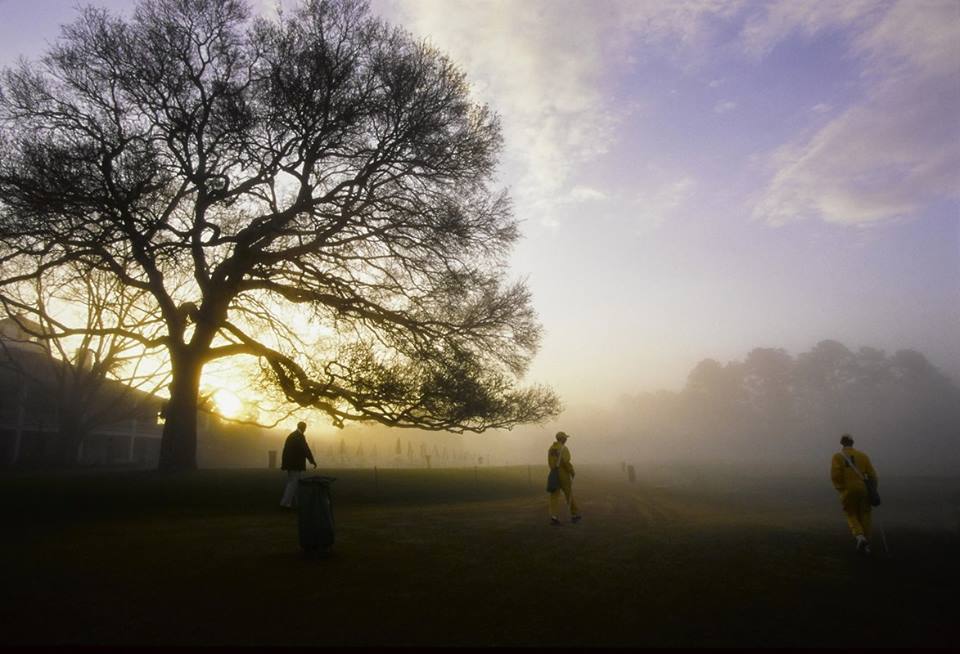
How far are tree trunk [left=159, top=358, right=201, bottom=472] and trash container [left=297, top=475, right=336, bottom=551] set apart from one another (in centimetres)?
982

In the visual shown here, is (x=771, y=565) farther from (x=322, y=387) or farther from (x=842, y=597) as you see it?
(x=322, y=387)

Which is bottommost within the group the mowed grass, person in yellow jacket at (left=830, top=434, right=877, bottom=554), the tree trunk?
the mowed grass

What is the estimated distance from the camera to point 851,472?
8352 mm

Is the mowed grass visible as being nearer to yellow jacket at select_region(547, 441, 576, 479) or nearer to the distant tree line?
yellow jacket at select_region(547, 441, 576, 479)

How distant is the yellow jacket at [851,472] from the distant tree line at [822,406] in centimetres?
7333

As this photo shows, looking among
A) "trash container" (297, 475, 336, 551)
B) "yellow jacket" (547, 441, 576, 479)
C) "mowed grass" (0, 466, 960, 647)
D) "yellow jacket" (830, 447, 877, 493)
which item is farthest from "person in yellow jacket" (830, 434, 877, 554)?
"trash container" (297, 475, 336, 551)

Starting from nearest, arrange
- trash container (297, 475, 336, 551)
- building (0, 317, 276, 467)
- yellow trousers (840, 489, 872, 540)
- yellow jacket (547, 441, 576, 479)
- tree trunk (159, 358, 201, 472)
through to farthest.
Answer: trash container (297, 475, 336, 551) → yellow trousers (840, 489, 872, 540) → yellow jacket (547, 441, 576, 479) → tree trunk (159, 358, 201, 472) → building (0, 317, 276, 467)

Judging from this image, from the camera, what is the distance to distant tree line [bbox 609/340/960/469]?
7400 cm

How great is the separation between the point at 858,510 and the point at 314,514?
865 cm

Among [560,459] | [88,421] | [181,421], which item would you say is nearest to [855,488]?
[560,459]

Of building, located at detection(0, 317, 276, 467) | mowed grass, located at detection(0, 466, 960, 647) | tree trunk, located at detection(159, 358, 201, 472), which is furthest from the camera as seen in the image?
building, located at detection(0, 317, 276, 467)

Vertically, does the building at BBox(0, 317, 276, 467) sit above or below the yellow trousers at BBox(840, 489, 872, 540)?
above

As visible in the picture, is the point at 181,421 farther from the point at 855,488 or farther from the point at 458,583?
the point at 855,488

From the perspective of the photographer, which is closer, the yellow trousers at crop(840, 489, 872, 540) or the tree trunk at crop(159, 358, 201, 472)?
the yellow trousers at crop(840, 489, 872, 540)
